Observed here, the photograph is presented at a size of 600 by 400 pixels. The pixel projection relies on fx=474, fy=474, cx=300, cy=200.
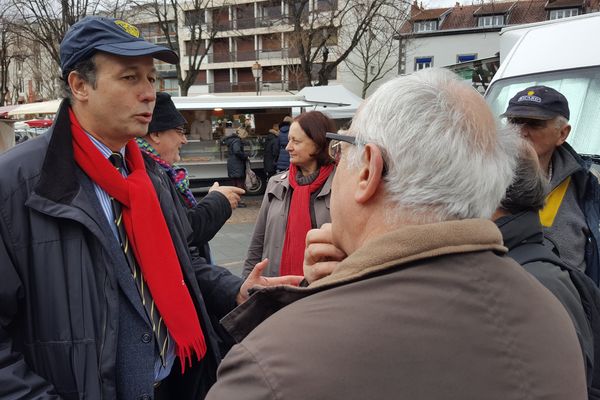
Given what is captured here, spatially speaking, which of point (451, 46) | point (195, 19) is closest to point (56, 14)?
point (195, 19)

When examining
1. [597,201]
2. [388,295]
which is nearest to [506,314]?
[388,295]

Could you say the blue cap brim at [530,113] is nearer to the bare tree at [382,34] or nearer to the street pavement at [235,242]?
the street pavement at [235,242]

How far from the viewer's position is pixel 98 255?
1591mm

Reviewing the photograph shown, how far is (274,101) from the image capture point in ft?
45.6

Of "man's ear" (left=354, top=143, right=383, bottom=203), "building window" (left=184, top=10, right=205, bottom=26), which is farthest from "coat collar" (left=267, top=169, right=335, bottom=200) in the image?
"building window" (left=184, top=10, right=205, bottom=26)

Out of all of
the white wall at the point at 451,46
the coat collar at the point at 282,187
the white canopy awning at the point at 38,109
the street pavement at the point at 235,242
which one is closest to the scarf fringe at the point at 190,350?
the coat collar at the point at 282,187

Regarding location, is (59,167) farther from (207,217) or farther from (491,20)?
(491,20)

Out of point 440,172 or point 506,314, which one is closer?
point 506,314

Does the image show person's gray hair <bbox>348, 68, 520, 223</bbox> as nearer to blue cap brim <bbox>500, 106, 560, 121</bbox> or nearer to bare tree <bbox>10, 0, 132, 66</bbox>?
blue cap brim <bbox>500, 106, 560, 121</bbox>

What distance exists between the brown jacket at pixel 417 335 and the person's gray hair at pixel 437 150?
91 mm

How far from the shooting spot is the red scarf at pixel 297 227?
3.29 meters

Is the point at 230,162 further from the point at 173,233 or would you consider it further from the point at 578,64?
the point at 173,233

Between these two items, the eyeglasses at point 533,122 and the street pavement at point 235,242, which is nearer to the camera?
the eyeglasses at point 533,122

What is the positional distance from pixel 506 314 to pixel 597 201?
219cm
